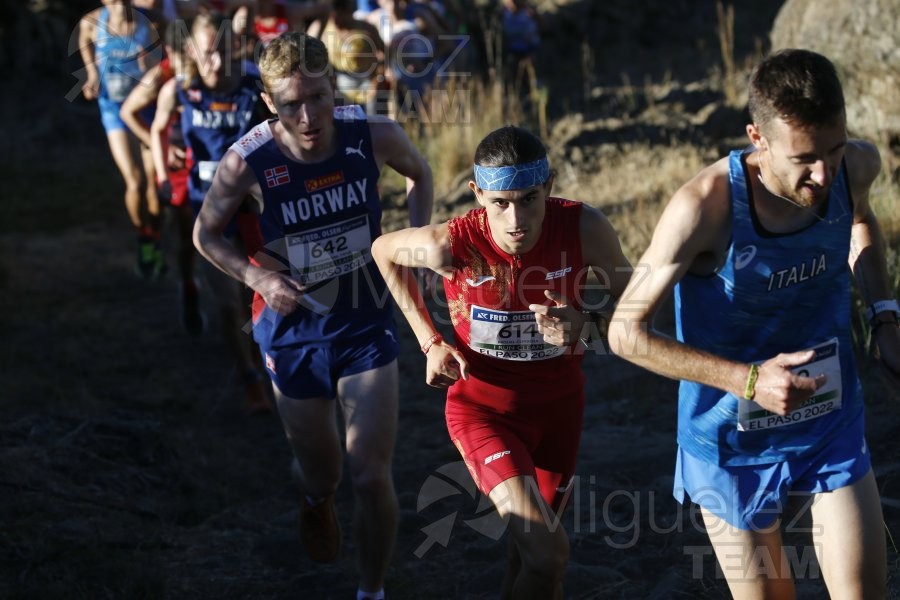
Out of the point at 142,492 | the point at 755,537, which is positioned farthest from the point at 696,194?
the point at 142,492

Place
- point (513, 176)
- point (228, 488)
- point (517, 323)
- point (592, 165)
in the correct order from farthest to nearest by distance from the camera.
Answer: point (592, 165)
point (228, 488)
point (517, 323)
point (513, 176)

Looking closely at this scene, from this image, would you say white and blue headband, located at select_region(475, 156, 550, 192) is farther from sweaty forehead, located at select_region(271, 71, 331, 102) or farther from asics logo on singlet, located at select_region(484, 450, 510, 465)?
sweaty forehead, located at select_region(271, 71, 331, 102)

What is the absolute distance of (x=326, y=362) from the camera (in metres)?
4.25

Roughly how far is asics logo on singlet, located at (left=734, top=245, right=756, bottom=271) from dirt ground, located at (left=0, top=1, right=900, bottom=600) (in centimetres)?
92

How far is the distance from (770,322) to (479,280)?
96 cm

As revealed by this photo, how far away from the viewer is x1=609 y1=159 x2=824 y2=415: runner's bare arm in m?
2.91

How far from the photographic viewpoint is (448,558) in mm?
4871

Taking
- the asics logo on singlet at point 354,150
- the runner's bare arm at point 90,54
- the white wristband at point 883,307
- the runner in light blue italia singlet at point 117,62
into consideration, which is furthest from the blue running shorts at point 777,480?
the runner's bare arm at point 90,54

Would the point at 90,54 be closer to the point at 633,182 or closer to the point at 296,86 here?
the point at 633,182

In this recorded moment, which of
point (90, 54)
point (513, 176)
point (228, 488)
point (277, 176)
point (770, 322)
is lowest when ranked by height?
point (228, 488)

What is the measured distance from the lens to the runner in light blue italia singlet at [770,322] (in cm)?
298

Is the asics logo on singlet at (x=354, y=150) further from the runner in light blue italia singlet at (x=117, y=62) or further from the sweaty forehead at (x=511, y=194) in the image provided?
the runner in light blue italia singlet at (x=117, y=62)

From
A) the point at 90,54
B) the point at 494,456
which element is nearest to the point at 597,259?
the point at 494,456

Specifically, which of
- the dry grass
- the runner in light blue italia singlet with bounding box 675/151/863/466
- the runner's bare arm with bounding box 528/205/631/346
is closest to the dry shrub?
the dry grass
